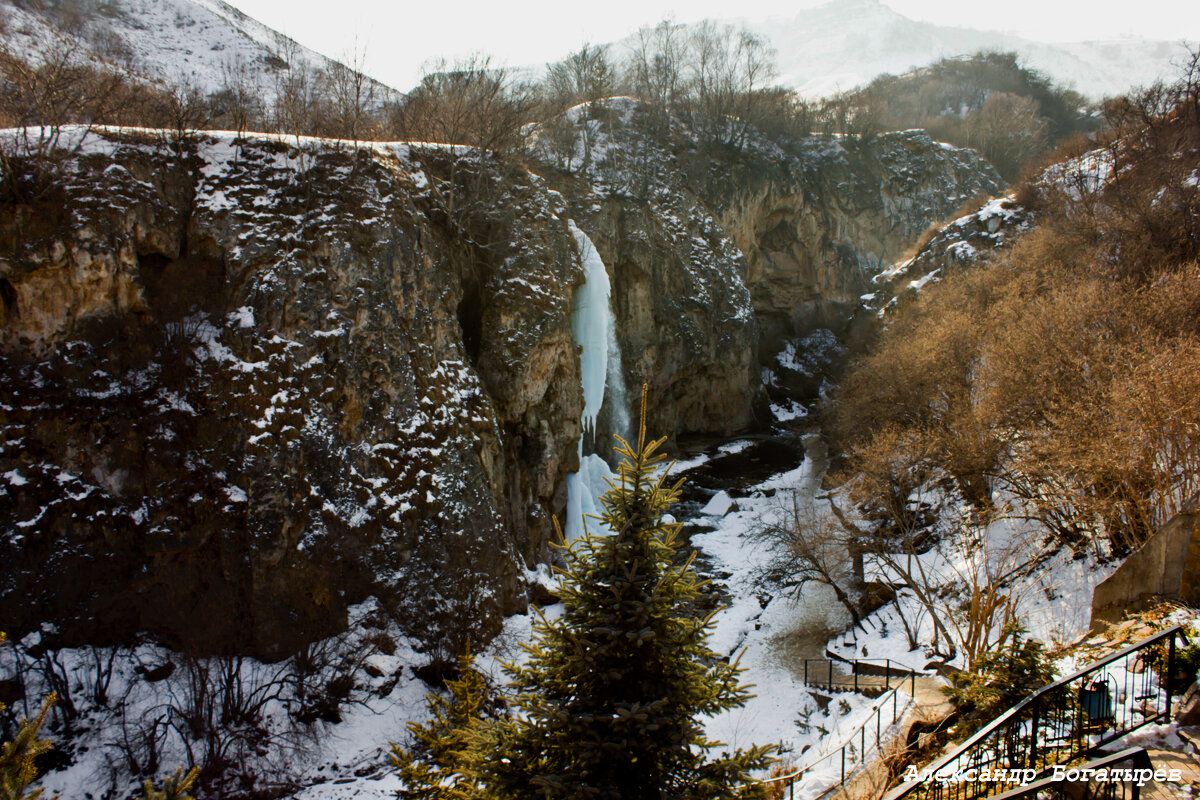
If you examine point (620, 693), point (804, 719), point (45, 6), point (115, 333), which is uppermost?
point (45, 6)

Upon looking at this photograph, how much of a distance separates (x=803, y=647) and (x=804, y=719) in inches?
129

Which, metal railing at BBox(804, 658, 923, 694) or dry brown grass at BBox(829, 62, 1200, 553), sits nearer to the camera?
dry brown grass at BBox(829, 62, 1200, 553)

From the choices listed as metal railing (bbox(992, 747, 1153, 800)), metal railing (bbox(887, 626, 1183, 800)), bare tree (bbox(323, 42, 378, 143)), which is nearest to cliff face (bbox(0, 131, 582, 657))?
bare tree (bbox(323, 42, 378, 143))

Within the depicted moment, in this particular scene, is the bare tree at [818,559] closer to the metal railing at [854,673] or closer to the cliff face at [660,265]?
Answer: the metal railing at [854,673]

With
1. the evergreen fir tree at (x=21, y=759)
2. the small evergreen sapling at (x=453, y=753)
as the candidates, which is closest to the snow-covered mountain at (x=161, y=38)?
the small evergreen sapling at (x=453, y=753)

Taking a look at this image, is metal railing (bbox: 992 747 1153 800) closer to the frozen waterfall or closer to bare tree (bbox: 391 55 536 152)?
the frozen waterfall

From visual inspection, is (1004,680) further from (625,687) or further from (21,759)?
(21,759)

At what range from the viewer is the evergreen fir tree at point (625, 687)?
524 cm

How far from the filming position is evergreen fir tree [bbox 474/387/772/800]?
206 inches

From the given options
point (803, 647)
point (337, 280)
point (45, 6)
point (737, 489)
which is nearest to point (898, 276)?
point (737, 489)

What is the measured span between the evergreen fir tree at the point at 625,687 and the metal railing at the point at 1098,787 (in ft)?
6.61

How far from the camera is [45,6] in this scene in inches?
1480

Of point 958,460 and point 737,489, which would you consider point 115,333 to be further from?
point 737,489

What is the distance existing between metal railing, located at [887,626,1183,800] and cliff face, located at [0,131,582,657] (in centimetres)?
1204
